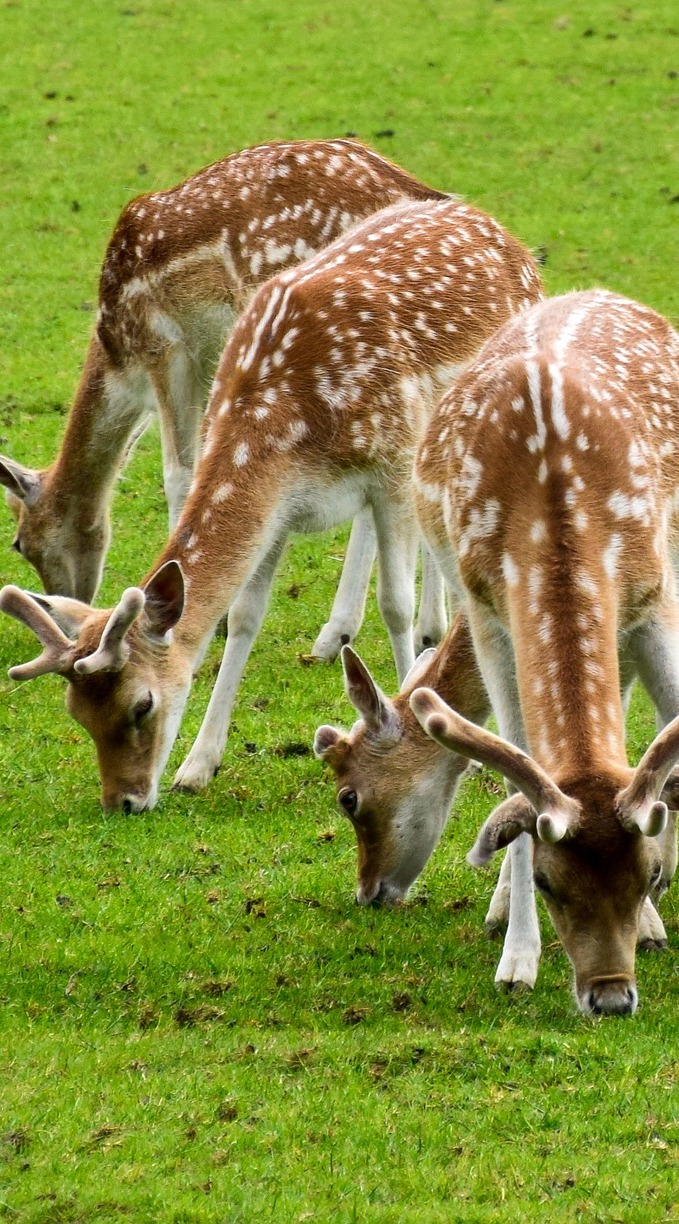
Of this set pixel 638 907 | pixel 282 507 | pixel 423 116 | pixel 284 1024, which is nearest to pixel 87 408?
pixel 282 507

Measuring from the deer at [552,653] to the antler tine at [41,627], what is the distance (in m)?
1.16

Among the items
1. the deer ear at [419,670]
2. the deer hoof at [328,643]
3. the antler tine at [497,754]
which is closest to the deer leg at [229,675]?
the deer ear at [419,670]

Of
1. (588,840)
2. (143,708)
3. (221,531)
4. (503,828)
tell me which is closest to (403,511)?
(221,531)

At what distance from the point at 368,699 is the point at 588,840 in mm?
1687

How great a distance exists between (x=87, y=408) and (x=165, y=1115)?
5.78 m

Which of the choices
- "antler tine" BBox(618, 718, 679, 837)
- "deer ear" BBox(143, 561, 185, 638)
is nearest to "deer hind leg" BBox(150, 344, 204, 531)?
"deer ear" BBox(143, 561, 185, 638)

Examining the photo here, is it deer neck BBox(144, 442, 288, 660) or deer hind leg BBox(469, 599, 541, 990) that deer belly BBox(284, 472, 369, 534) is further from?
deer hind leg BBox(469, 599, 541, 990)

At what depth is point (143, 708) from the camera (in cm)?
728

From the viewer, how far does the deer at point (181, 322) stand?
9750 millimetres

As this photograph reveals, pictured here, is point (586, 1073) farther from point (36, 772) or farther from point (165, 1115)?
point (36, 772)

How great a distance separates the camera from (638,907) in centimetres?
504

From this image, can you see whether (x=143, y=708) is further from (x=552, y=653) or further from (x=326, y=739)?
(x=552, y=653)

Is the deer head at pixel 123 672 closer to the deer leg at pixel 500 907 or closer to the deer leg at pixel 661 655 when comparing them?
the deer leg at pixel 500 907

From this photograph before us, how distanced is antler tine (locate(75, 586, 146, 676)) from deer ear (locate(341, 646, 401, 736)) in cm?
88
